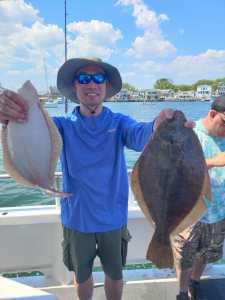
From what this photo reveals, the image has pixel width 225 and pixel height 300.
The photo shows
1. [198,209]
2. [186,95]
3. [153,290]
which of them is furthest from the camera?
[186,95]

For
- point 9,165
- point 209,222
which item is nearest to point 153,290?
point 209,222

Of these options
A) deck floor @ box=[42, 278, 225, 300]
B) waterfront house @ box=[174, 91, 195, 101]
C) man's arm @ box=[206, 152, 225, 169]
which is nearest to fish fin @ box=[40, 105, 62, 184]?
man's arm @ box=[206, 152, 225, 169]

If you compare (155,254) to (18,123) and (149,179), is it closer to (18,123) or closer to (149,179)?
(149,179)

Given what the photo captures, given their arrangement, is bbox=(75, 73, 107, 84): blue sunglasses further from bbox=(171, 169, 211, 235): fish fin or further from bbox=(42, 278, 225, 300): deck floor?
bbox=(42, 278, 225, 300): deck floor

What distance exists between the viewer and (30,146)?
2.15 meters

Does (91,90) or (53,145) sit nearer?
(53,145)

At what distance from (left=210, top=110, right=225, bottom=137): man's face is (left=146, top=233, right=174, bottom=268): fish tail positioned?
59.8 inches

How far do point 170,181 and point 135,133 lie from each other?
31.2 inches

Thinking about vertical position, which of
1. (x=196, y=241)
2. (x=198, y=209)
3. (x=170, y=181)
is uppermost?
(x=170, y=181)

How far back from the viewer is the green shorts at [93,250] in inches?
115

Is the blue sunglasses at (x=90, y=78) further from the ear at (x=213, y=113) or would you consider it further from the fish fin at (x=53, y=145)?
the ear at (x=213, y=113)

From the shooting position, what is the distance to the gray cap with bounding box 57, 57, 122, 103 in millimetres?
2852

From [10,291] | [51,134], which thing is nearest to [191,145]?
[51,134]

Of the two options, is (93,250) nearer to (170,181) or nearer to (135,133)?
(135,133)
